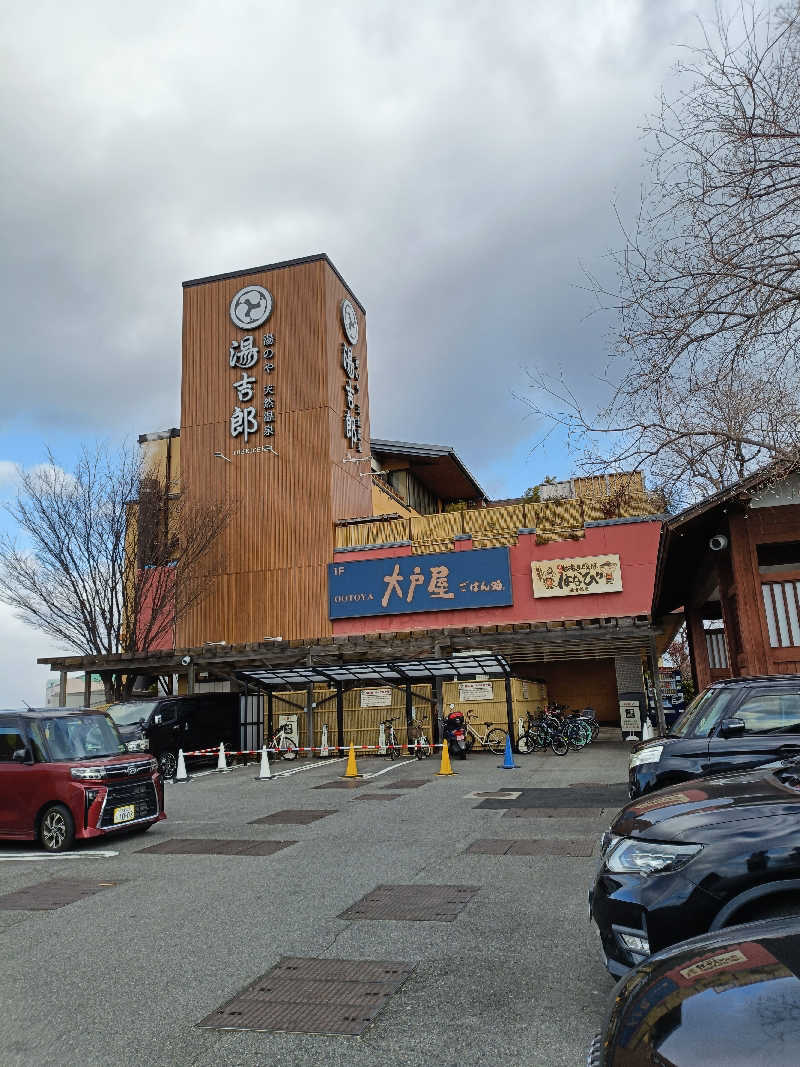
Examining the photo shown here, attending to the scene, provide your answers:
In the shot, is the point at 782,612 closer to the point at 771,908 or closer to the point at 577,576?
the point at 771,908

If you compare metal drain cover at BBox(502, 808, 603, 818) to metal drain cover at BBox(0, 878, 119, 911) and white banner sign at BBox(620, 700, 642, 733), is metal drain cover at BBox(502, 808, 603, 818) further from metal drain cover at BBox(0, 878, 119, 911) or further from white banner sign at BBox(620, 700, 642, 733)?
white banner sign at BBox(620, 700, 642, 733)


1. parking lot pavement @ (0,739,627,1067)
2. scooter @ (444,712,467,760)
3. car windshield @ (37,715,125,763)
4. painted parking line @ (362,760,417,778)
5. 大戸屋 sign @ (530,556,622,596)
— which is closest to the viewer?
parking lot pavement @ (0,739,627,1067)

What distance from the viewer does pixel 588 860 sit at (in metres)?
7.67

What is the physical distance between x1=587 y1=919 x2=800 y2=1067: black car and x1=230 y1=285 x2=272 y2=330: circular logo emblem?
33970 mm

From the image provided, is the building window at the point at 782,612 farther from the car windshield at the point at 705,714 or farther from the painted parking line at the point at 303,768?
the painted parking line at the point at 303,768

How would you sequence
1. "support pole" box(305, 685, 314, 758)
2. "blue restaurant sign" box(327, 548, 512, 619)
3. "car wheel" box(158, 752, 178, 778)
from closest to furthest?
1. "car wheel" box(158, 752, 178, 778)
2. "support pole" box(305, 685, 314, 758)
3. "blue restaurant sign" box(327, 548, 512, 619)

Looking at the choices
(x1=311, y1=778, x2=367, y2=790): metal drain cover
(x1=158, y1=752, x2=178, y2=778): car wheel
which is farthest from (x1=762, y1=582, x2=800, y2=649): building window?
(x1=158, y1=752, x2=178, y2=778): car wheel

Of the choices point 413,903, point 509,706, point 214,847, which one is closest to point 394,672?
point 509,706

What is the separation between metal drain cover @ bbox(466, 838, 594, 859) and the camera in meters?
8.14

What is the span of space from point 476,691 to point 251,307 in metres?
20.6

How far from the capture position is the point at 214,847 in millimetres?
9453

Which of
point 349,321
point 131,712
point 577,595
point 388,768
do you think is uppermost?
point 349,321

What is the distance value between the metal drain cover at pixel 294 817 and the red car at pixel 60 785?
173 cm

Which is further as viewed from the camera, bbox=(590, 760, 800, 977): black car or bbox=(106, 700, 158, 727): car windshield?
bbox=(106, 700, 158, 727): car windshield
